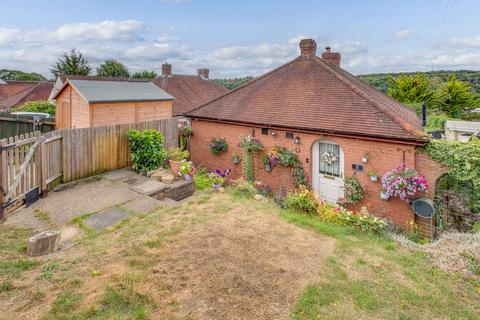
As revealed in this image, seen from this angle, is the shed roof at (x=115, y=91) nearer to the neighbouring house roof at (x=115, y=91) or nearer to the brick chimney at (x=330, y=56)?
the neighbouring house roof at (x=115, y=91)

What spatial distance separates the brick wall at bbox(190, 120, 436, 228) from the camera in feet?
28.7

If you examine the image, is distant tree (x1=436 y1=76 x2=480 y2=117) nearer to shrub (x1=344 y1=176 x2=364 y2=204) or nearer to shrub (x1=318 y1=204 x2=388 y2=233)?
shrub (x1=344 y1=176 x2=364 y2=204)

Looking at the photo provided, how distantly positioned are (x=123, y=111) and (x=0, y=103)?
25213 millimetres

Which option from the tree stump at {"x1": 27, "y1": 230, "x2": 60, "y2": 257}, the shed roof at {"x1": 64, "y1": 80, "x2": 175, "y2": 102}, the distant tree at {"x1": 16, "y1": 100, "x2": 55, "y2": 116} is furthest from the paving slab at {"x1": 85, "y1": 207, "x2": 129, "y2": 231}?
the distant tree at {"x1": 16, "y1": 100, "x2": 55, "y2": 116}

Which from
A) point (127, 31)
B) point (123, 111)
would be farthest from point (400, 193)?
point (127, 31)

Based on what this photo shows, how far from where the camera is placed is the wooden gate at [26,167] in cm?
657

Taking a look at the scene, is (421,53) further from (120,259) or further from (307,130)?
(120,259)

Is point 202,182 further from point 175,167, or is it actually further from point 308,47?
point 308,47

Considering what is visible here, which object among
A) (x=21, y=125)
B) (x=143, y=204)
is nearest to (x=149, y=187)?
(x=143, y=204)

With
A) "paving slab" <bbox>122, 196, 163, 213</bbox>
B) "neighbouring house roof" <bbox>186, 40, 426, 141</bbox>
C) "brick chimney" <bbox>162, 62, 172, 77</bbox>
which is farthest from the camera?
"brick chimney" <bbox>162, 62, 172, 77</bbox>

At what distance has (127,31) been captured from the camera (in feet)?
66.5

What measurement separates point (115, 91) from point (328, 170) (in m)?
11.1

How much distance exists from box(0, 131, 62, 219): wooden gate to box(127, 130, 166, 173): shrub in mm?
2325

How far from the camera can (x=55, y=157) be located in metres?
8.41
